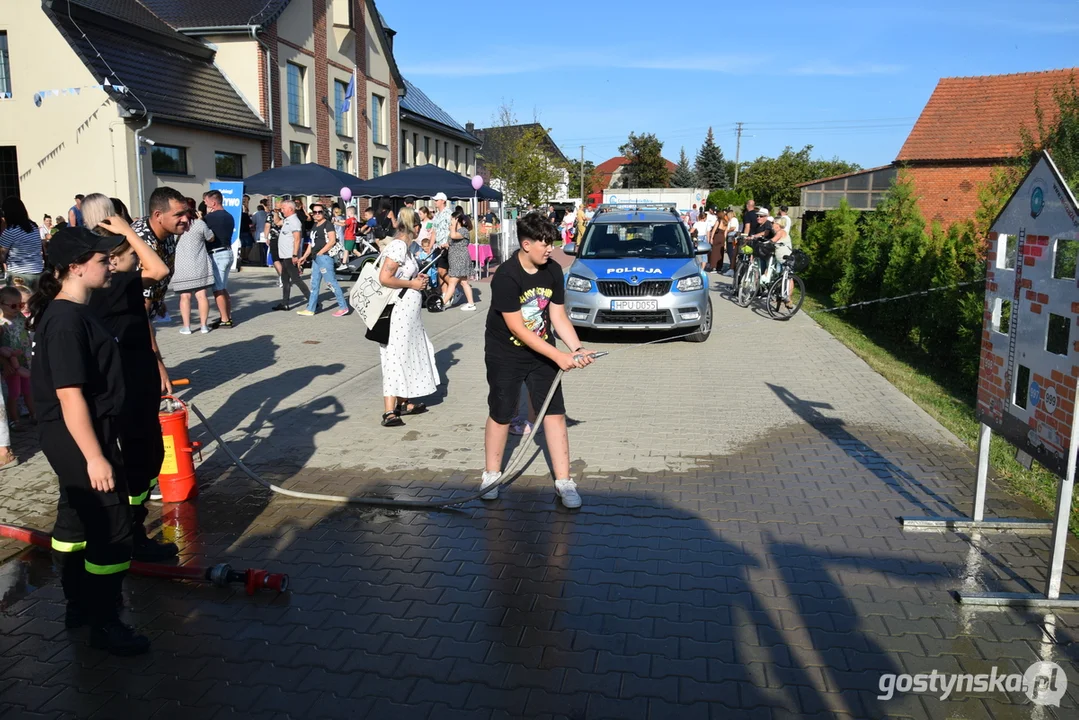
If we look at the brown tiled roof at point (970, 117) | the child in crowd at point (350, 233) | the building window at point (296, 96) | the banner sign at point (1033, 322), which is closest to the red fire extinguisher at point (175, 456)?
the banner sign at point (1033, 322)

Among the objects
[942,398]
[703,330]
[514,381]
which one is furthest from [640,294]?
[514,381]

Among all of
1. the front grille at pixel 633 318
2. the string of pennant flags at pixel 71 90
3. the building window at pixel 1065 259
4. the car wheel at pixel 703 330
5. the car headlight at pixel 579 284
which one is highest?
the string of pennant flags at pixel 71 90

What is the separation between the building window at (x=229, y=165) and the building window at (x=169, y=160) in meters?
1.44

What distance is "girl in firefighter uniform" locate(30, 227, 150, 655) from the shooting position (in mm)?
3371

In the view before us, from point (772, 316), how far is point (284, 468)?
35.8 feet

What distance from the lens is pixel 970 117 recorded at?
38.2 meters

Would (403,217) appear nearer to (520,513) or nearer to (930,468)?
(520,513)

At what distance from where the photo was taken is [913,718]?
10.3 ft

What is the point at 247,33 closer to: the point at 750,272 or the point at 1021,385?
the point at 750,272

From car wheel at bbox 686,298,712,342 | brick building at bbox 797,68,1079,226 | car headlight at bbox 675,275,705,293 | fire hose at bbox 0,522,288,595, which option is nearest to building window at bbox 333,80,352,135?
brick building at bbox 797,68,1079,226

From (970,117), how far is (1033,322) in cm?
3940

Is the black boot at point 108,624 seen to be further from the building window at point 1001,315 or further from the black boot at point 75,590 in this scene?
the building window at point 1001,315

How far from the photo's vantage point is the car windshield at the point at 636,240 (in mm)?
12727

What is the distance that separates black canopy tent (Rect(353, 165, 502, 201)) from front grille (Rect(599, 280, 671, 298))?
8.87 m
